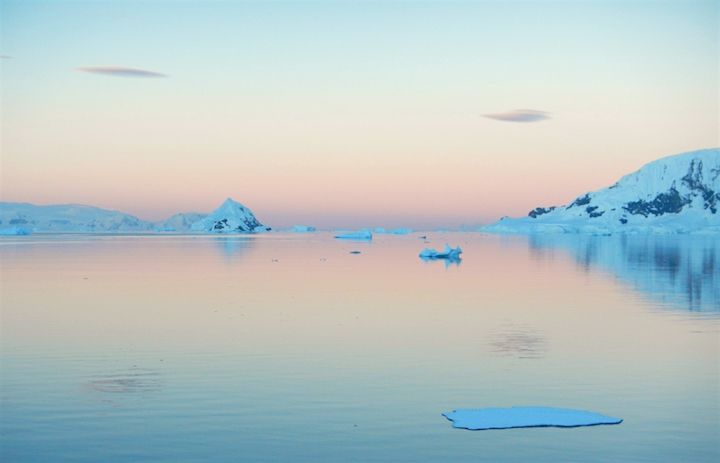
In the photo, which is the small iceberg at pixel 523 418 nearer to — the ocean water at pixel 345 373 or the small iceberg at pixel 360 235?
the ocean water at pixel 345 373

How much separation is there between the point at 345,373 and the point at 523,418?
468cm

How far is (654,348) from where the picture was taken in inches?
754

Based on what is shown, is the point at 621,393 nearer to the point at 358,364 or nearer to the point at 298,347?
the point at 358,364

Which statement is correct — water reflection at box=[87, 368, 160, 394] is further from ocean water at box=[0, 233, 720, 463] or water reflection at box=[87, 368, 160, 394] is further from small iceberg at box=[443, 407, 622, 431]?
small iceberg at box=[443, 407, 622, 431]

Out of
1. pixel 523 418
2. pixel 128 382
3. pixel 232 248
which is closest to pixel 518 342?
pixel 523 418

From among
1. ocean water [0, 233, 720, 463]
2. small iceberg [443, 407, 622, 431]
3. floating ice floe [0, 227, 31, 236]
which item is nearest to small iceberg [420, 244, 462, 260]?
ocean water [0, 233, 720, 463]

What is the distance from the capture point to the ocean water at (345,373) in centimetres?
1105

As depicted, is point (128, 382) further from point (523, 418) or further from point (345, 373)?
point (523, 418)

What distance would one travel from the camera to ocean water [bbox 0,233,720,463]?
435 inches

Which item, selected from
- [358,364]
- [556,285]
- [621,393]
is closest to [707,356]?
[621,393]

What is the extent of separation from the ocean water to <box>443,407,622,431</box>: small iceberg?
201mm

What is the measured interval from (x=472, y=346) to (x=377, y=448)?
8762 mm

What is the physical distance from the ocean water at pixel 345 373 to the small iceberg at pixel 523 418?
0.66ft

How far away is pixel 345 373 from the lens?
51.9ft
